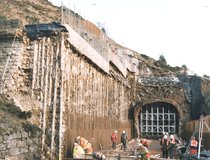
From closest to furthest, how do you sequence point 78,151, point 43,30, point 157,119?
point 78,151, point 43,30, point 157,119

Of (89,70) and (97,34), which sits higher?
(97,34)

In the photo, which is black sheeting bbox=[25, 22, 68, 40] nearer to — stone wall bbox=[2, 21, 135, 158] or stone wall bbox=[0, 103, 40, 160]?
stone wall bbox=[2, 21, 135, 158]

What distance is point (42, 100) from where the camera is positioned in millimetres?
15414

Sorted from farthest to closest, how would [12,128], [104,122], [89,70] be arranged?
[104,122] → [89,70] → [12,128]

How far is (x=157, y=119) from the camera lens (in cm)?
3522

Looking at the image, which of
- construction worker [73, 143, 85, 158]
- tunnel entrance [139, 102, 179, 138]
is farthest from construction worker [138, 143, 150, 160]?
tunnel entrance [139, 102, 179, 138]

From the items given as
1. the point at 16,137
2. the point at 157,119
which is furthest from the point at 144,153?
the point at 157,119

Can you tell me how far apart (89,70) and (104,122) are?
4.29 meters

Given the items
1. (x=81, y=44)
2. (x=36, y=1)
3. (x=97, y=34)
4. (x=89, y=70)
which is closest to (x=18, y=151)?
(x=81, y=44)

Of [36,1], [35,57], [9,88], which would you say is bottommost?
[9,88]

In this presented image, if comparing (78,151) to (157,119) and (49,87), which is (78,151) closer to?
(49,87)

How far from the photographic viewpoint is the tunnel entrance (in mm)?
35062

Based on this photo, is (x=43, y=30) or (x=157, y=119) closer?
(x=43, y=30)

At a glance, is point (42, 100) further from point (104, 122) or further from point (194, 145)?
point (104, 122)
